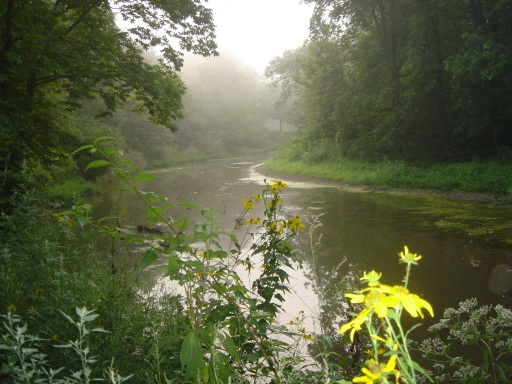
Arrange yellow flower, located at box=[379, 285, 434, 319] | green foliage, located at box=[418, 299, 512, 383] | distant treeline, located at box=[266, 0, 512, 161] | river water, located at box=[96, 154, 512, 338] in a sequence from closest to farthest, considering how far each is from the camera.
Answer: yellow flower, located at box=[379, 285, 434, 319] → green foliage, located at box=[418, 299, 512, 383] → river water, located at box=[96, 154, 512, 338] → distant treeline, located at box=[266, 0, 512, 161]

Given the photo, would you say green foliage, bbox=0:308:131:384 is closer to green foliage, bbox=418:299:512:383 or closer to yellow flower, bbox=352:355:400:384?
yellow flower, bbox=352:355:400:384

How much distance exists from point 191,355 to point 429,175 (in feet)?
38.9

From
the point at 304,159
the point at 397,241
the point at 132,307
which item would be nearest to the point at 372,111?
the point at 304,159

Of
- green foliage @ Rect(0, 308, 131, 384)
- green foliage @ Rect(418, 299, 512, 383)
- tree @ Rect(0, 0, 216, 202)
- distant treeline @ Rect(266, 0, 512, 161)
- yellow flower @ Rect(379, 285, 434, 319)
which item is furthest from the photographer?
distant treeline @ Rect(266, 0, 512, 161)

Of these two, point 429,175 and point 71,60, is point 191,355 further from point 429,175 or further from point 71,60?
point 429,175

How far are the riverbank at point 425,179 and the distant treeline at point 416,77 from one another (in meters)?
1.06

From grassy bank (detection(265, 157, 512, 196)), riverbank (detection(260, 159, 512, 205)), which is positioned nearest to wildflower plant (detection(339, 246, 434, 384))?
riverbank (detection(260, 159, 512, 205))

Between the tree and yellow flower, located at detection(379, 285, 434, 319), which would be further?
the tree

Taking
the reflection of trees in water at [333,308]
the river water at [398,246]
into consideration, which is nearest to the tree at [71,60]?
the river water at [398,246]

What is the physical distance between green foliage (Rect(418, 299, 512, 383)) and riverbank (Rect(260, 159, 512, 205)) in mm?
4635

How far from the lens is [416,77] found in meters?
12.0

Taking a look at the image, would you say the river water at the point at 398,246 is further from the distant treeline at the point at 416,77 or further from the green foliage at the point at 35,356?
the distant treeline at the point at 416,77

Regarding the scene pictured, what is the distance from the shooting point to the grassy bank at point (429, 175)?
987 cm

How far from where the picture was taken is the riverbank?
9.62 meters
